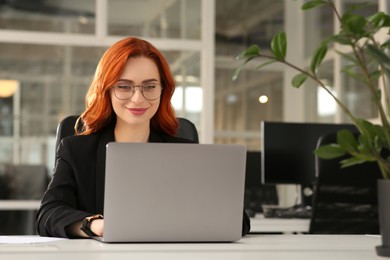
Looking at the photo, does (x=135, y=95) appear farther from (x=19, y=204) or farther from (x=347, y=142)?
(x=19, y=204)

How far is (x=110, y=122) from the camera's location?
2736 millimetres

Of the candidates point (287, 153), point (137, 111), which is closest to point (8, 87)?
point (287, 153)

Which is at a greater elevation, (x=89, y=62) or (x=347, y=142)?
(x=89, y=62)

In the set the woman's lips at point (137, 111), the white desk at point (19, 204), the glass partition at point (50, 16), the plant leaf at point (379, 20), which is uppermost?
the glass partition at point (50, 16)

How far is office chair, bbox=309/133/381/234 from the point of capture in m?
3.91

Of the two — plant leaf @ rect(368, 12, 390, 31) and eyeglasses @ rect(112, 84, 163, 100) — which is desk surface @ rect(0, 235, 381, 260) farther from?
eyeglasses @ rect(112, 84, 163, 100)

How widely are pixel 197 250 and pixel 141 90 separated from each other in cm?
86

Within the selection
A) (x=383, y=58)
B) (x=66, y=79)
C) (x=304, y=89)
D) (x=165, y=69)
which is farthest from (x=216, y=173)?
(x=304, y=89)

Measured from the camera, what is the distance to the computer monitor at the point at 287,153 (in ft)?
15.9

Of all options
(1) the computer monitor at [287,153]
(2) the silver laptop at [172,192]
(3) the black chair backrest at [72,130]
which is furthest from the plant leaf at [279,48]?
(1) the computer monitor at [287,153]

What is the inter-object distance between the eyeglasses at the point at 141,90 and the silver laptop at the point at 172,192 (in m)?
0.64

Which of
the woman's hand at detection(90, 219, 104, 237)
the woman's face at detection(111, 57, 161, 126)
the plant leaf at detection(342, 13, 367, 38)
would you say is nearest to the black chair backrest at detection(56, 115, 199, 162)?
the woman's face at detection(111, 57, 161, 126)

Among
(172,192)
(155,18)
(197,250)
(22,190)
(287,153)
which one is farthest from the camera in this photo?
(155,18)

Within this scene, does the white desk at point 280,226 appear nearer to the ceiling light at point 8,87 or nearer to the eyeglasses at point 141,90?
the eyeglasses at point 141,90
